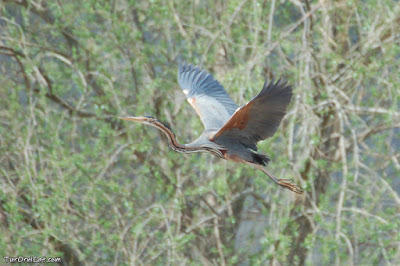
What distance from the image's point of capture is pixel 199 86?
5.01 metres

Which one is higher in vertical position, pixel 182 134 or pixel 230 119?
pixel 230 119

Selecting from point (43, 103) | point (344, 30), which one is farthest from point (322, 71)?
point (43, 103)

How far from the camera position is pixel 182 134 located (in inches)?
258

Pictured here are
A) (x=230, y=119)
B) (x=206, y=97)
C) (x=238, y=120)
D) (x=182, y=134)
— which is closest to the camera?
(x=230, y=119)

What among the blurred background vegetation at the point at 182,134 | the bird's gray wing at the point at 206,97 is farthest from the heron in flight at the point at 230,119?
the blurred background vegetation at the point at 182,134

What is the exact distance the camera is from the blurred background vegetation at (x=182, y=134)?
561 centimetres

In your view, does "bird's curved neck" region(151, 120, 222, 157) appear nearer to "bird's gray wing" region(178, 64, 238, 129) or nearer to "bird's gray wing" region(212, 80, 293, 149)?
"bird's gray wing" region(212, 80, 293, 149)

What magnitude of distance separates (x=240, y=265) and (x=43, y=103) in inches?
86.4

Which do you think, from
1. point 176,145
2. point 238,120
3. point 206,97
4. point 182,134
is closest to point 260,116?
point 238,120

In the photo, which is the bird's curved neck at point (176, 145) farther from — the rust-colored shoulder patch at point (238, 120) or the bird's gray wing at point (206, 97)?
the bird's gray wing at point (206, 97)

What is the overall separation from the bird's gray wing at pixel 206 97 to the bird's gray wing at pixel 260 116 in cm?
31

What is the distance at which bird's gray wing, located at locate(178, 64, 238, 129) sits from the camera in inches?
184

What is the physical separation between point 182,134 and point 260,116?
253 centimetres

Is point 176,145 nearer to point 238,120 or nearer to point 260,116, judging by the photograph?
point 238,120
